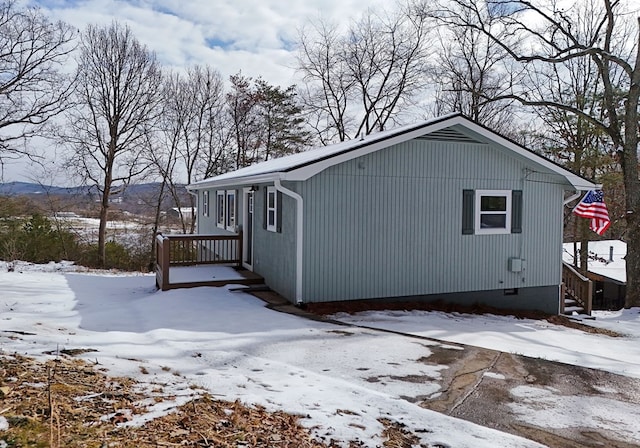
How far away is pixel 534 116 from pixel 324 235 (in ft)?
51.5

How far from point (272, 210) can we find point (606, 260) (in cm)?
1953

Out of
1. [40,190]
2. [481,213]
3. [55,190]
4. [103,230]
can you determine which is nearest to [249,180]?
[481,213]

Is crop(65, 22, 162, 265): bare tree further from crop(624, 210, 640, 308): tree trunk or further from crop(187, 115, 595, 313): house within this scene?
crop(624, 210, 640, 308): tree trunk

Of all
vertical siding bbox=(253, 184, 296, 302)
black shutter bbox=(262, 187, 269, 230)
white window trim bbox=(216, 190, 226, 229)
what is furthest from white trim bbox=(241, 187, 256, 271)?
white window trim bbox=(216, 190, 226, 229)

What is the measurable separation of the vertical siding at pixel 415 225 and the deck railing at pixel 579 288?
2.15m

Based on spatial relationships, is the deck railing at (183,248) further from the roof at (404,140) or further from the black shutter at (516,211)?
the black shutter at (516,211)

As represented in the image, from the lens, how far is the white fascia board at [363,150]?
8273 mm

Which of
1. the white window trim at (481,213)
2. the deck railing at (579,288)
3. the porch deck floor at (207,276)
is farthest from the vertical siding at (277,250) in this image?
the deck railing at (579,288)

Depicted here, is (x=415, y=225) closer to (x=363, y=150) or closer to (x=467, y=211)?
(x=467, y=211)

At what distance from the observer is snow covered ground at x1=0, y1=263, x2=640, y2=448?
3646 millimetres

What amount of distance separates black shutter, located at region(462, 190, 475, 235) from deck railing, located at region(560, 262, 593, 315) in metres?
3.70

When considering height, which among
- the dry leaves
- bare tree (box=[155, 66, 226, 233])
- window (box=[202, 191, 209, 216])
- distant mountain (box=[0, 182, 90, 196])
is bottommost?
the dry leaves

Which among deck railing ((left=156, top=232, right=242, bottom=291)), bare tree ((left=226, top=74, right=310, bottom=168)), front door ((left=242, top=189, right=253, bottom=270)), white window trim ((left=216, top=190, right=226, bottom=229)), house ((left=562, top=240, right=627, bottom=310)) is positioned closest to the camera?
deck railing ((left=156, top=232, right=242, bottom=291))

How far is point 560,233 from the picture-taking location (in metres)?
11.3
